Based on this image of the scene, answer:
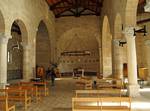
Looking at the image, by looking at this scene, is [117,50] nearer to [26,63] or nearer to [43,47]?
[26,63]

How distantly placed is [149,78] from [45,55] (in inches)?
376

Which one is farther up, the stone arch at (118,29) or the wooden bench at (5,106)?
the stone arch at (118,29)

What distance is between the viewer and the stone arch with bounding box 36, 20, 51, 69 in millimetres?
21844

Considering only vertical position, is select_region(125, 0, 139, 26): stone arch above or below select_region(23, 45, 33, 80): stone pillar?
above

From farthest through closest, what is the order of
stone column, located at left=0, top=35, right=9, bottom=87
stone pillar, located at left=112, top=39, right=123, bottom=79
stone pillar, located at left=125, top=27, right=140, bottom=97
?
stone pillar, located at left=112, top=39, right=123, bottom=79
stone column, located at left=0, top=35, right=9, bottom=87
stone pillar, located at left=125, top=27, right=140, bottom=97

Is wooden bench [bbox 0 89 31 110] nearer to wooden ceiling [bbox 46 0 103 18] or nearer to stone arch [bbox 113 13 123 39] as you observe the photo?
stone arch [bbox 113 13 123 39]

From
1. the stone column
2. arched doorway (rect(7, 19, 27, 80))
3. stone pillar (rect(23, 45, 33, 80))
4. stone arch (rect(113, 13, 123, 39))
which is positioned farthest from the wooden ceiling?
the stone column

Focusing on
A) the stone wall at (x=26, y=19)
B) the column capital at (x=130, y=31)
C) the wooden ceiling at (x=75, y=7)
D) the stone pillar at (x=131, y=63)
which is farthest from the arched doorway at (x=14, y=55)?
the column capital at (x=130, y=31)

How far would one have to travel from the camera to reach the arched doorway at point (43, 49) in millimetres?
21891

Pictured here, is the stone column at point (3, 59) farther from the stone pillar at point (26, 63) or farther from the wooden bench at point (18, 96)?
the stone pillar at point (26, 63)

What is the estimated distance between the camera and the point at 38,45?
2195cm

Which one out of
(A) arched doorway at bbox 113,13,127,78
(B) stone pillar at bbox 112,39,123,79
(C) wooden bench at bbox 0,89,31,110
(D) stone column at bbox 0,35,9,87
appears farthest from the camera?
(B) stone pillar at bbox 112,39,123,79

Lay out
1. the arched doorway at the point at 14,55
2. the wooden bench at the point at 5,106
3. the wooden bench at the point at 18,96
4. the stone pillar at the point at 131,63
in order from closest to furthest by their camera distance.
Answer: the wooden bench at the point at 5,106
the wooden bench at the point at 18,96
the stone pillar at the point at 131,63
the arched doorway at the point at 14,55

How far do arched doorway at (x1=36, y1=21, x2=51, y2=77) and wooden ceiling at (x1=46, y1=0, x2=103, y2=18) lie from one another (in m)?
2.50
